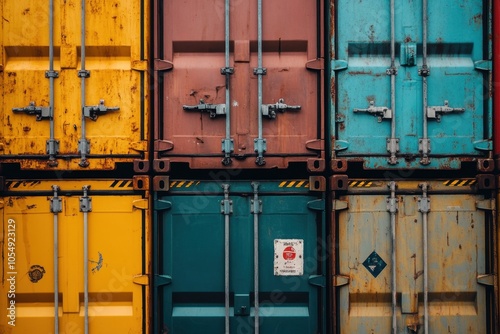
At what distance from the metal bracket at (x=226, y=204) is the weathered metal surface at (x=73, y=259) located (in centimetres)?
66

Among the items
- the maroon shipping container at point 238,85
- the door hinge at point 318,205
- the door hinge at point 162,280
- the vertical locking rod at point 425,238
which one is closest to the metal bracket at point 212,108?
the maroon shipping container at point 238,85

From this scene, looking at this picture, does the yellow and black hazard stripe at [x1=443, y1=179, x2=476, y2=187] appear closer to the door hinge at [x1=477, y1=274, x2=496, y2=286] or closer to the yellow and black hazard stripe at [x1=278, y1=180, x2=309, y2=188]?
the door hinge at [x1=477, y1=274, x2=496, y2=286]

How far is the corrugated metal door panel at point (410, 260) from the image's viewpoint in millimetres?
5160

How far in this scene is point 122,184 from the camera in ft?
17.1

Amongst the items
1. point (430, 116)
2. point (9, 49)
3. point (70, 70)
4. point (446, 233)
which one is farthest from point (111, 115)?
point (446, 233)

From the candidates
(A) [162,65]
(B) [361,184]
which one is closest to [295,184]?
(B) [361,184]

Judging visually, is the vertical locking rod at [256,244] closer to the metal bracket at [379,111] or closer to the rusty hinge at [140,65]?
the metal bracket at [379,111]

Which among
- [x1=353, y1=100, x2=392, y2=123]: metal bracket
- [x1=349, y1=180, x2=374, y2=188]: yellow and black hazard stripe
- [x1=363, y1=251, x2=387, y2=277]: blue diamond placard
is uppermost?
[x1=353, y1=100, x2=392, y2=123]: metal bracket

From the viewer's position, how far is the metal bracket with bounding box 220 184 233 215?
5.21 m

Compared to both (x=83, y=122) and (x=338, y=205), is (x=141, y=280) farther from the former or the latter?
(x=338, y=205)

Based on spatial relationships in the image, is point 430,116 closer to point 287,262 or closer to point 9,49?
point 287,262

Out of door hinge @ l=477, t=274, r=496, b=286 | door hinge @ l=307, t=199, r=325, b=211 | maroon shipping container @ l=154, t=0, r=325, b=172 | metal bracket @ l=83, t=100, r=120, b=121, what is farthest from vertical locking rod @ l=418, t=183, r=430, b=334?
metal bracket @ l=83, t=100, r=120, b=121

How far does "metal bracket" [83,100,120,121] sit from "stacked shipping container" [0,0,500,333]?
21 mm

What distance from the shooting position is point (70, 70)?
521 cm
